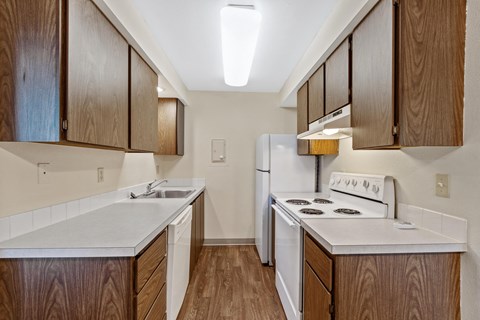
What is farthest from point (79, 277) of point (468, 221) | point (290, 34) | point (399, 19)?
point (290, 34)

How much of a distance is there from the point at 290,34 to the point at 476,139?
1.58 m

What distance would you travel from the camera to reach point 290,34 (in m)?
2.19

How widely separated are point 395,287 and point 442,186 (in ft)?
1.86

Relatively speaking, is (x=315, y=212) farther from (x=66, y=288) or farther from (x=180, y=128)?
(x=180, y=128)

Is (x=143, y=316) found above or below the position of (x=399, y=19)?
below

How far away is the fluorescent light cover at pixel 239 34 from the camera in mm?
1741

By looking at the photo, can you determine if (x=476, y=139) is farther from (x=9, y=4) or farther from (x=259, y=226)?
(x=259, y=226)

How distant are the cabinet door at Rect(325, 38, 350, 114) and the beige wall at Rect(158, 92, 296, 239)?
1906 millimetres

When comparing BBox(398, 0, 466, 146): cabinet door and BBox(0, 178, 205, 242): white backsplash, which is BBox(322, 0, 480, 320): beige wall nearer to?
BBox(398, 0, 466, 146): cabinet door

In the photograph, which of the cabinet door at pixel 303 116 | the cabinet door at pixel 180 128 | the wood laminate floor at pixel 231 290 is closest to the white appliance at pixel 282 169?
the cabinet door at pixel 303 116

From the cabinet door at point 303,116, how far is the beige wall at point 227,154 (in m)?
1.05

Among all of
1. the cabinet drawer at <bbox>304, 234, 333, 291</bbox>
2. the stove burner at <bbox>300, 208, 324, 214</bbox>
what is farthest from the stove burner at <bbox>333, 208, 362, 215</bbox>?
the cabinet drawer at <bbox>304, 234, 333, 291</bbox>

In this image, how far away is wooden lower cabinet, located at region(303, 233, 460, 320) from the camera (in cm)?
116

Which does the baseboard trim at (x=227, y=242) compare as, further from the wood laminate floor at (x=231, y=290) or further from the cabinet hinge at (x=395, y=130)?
the cabinet hinge at (x=395, y=130)
